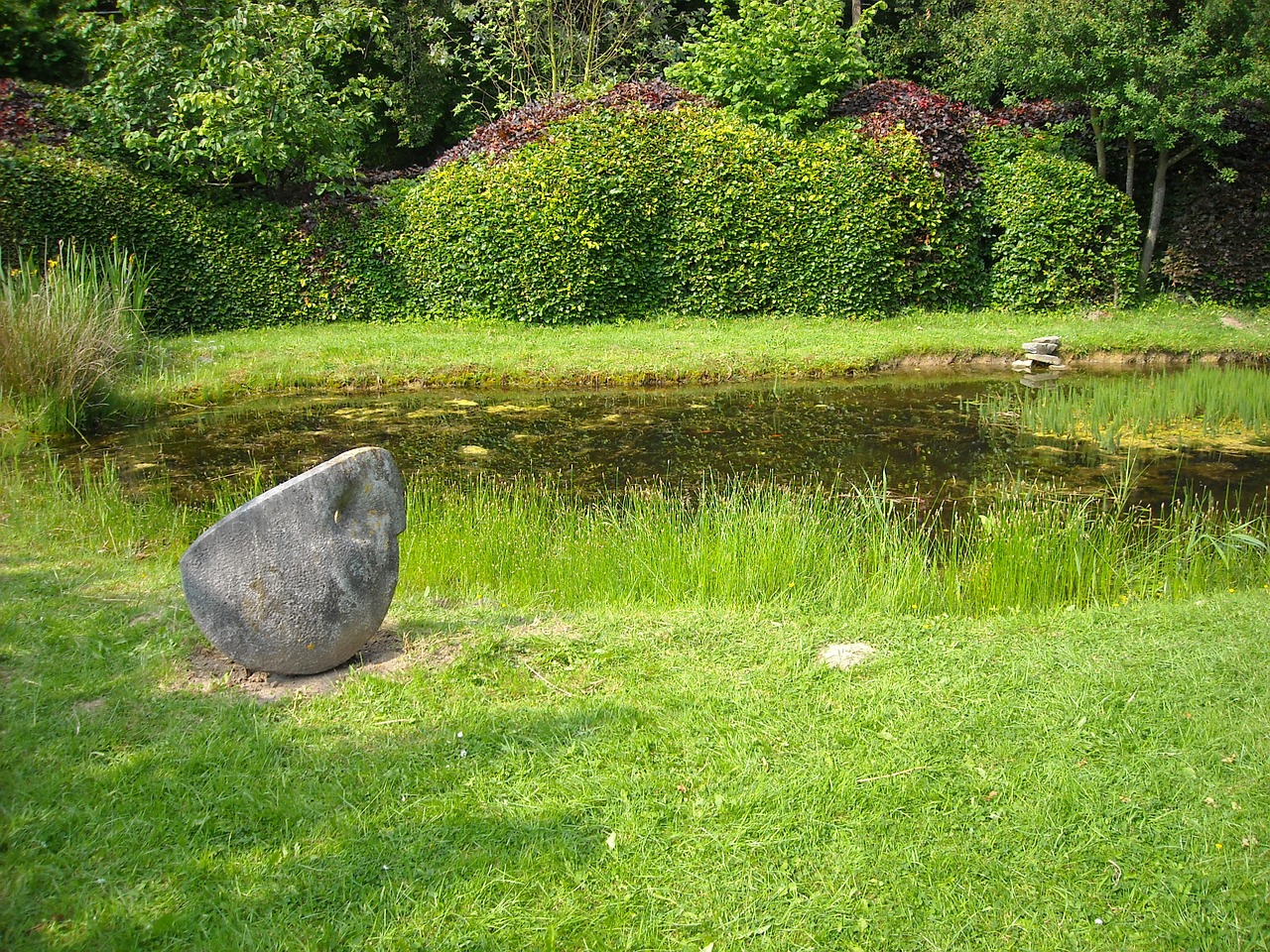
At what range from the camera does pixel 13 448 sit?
A: 7.66 m

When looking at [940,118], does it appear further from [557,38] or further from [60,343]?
[60,343]

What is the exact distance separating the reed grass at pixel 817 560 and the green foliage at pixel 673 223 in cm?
853

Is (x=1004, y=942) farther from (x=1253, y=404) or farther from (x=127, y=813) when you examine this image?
(x=1253, y=404)

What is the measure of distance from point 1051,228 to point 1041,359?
3.53 meters

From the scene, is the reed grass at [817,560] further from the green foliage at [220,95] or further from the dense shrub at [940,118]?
the dense shrub at [940,118]

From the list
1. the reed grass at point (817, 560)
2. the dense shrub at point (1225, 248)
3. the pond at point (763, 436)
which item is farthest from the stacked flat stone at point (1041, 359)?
the reed grass at point (817, 560)

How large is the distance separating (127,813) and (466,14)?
1911cm

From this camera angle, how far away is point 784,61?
1533cm

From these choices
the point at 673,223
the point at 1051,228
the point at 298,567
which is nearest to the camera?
Result: the point at 298,567

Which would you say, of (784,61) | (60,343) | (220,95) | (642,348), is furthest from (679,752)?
(784,61)

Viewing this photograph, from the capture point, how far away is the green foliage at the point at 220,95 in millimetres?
13352

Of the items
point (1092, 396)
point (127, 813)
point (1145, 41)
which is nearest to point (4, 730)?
point (127, 813)

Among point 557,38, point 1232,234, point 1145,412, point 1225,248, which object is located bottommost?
point 1145,412

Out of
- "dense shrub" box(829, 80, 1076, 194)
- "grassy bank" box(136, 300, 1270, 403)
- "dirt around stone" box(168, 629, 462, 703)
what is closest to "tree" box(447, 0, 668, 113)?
"dense shrub" box(829, 80, 1076, 194)
